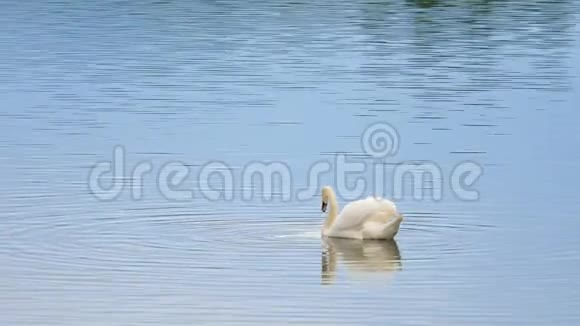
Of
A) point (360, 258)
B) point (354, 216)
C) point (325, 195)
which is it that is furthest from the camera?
point (325, 195)

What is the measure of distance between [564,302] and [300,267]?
2259 millimetres

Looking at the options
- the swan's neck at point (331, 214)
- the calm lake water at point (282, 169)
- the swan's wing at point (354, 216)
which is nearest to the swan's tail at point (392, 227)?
the calm lake water at point (282, 169)

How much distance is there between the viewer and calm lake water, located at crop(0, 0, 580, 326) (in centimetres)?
1466

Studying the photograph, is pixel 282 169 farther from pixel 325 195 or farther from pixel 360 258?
pixel 360 258

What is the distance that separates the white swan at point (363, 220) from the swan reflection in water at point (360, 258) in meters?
0.06

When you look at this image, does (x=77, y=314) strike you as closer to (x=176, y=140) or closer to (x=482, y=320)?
(x=482, y=320)

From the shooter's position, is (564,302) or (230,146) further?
(230,146)

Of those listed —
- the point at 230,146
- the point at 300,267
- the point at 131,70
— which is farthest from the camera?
the point at 131,70

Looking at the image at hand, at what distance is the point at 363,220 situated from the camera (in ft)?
56.3

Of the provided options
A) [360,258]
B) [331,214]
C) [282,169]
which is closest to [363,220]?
[331,214]

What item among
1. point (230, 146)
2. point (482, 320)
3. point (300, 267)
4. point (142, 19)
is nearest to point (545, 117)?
point (230, 146)

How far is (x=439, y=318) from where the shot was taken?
1385 centimetres

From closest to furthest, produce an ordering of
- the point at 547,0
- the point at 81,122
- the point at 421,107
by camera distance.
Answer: the point at 81,122, the point at 421,107, the point at 547,0

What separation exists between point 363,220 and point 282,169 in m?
3.17
